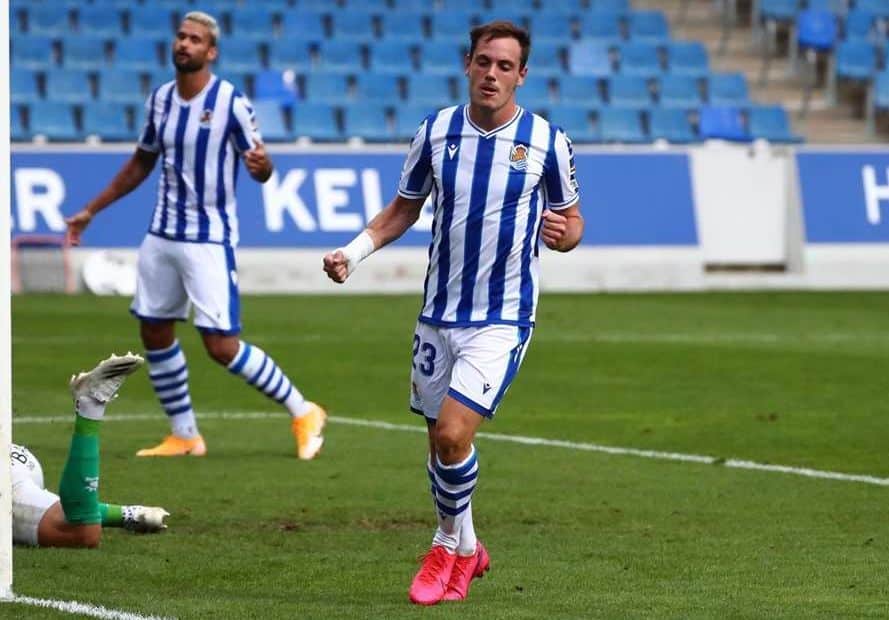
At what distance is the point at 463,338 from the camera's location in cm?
714

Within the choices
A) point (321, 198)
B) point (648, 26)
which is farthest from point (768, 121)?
point (321, 198)

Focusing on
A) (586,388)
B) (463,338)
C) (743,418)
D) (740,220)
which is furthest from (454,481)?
(740,220)

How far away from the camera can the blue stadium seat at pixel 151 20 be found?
27.4 m

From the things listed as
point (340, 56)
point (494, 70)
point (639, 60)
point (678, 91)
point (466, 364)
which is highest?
point (494, 70)

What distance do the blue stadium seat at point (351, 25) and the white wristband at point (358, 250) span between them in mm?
21323

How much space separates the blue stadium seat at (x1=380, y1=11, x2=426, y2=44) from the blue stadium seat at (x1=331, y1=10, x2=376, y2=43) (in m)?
0.30

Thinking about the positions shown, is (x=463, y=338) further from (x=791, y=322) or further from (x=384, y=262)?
(x=384, y=262)

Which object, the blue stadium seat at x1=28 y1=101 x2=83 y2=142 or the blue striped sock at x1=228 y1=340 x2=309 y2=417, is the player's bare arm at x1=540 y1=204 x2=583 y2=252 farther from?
the blue stadium seat at x1=28 y1=101 x2=83 y2=142

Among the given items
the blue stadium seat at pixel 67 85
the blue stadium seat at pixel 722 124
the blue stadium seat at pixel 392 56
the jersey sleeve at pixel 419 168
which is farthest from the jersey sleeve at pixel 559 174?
the blue stadium seat at pixel 392 56

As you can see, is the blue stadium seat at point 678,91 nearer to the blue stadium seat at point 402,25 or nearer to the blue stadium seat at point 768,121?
the blue stadium seat at point 768,121

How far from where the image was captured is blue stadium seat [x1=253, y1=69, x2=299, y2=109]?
86.0 feet

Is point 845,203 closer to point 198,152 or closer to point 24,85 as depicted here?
point 24,85

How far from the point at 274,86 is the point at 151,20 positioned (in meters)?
2.34

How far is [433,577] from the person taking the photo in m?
6.93
